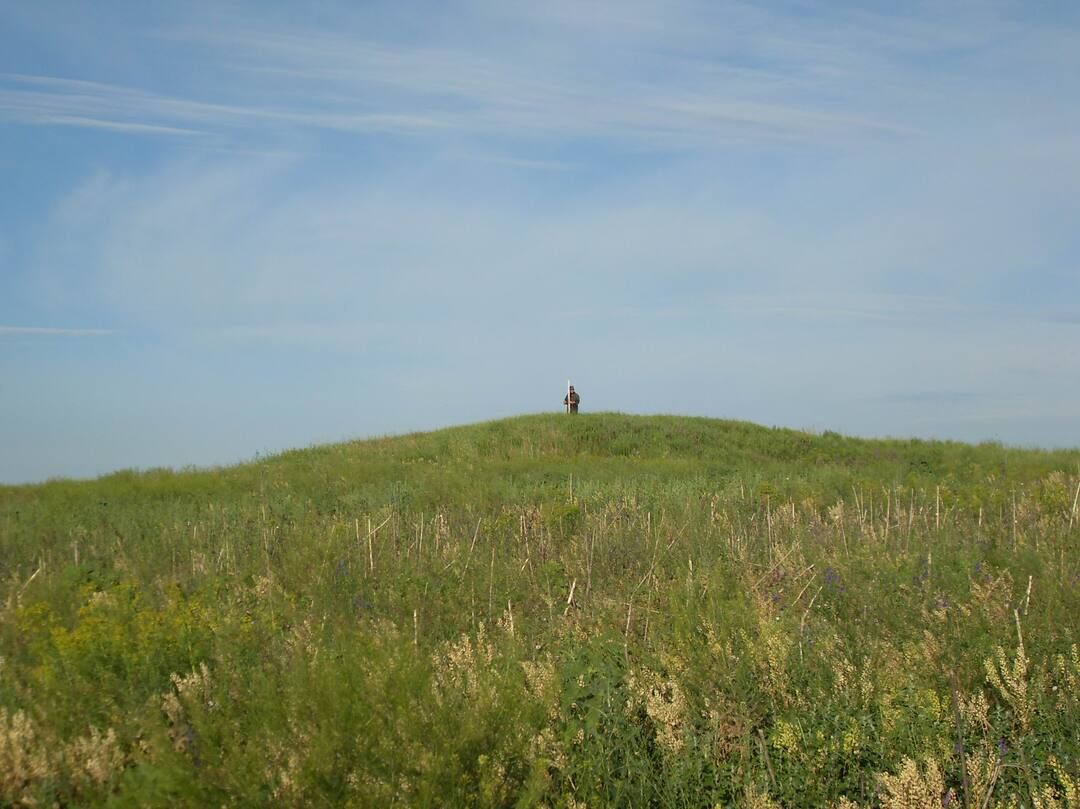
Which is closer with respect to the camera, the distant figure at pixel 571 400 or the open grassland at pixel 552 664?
the open grassland at pixel 552 664

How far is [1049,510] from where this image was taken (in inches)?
389

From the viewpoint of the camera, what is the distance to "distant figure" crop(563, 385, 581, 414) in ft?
92.2

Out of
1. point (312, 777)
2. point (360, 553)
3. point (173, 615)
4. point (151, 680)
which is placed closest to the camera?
point (312, 777)

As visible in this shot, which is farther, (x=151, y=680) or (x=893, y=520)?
(x=893, y=520)

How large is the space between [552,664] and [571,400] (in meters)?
24.3

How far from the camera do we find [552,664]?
4.12m

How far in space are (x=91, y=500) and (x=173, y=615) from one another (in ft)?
31.6

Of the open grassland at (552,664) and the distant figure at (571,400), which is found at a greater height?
the distant figure at (571,400)

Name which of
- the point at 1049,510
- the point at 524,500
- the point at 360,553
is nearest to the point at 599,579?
the point at 360,553

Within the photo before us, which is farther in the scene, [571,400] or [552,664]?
[571,400]

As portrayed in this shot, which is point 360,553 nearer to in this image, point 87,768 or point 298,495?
point 87,768

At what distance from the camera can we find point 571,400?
2838 centimetres

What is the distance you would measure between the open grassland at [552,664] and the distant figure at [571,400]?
60.0 feet

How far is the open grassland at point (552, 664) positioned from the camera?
3.08 m
